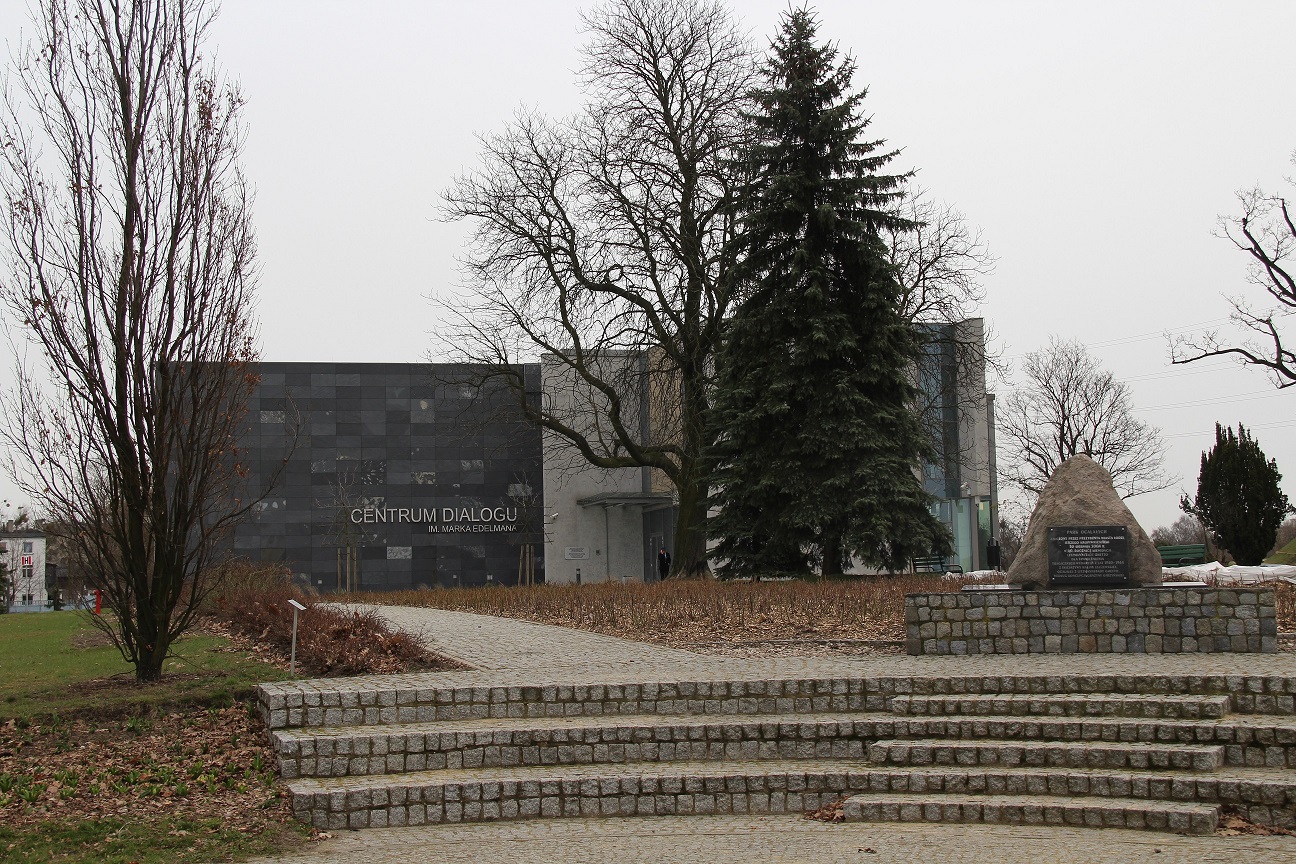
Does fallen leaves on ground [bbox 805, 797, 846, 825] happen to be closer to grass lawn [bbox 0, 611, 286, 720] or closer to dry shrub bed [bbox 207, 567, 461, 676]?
dry shrub bed [bbox 207, 567, 461, 676]

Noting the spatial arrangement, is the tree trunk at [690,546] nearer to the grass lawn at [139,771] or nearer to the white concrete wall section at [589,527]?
the grass lawn at [139,771]

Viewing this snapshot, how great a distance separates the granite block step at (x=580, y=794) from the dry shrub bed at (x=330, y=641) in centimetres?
309

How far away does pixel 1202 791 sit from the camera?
8.82 meters

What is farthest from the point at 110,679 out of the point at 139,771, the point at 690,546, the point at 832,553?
the point at 690,546

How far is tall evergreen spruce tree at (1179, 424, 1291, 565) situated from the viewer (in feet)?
110

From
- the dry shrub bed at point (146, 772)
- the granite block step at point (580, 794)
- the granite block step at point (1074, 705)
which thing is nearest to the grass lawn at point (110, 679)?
the dry shrub bed at point (146, 772)

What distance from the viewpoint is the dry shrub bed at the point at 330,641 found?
42.4ft

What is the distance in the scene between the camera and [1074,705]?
415 inches

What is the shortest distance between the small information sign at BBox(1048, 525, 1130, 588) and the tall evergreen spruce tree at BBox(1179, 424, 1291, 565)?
2182 centimetres

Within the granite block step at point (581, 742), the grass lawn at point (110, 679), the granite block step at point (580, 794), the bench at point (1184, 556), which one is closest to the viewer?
→ the granite block step at point (580, 794)

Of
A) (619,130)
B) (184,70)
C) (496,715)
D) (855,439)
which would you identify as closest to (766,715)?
(496,715)

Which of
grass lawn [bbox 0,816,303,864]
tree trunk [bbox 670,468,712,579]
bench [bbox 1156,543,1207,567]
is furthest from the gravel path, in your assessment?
bench [bbox 1156,543,1207,567]

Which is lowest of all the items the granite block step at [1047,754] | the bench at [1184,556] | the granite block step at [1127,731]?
the granite block step at [1047,754]

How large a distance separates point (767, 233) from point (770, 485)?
5.51 meters
